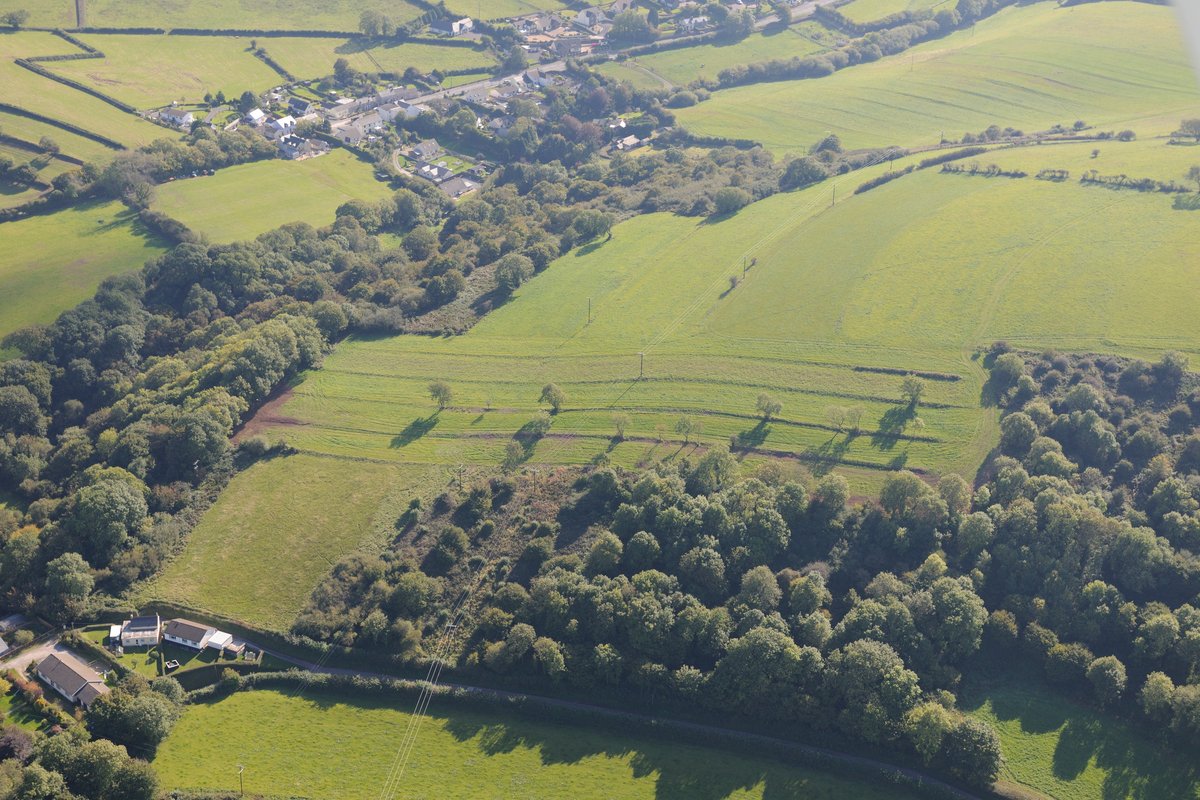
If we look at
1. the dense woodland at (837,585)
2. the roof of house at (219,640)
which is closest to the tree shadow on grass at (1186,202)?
the dense woodland at (837,585)

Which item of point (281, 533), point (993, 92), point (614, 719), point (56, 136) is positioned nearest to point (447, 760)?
point (614, 719)

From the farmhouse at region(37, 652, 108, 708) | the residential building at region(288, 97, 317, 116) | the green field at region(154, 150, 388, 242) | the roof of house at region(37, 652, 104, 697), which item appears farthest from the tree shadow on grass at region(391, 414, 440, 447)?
the residential building at region(288, 97, 317, 116)

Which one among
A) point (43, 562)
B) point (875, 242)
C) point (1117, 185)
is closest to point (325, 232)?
point (43, 562)

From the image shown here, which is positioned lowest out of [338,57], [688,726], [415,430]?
[688,726]

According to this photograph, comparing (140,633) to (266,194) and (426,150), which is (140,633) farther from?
(426,150)

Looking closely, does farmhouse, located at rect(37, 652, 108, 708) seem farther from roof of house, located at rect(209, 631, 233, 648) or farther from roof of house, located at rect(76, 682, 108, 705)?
roof of house, located at rect(209, 631, 233, 648)

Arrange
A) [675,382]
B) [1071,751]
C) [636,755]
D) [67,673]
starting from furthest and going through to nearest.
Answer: [675,382] → [67,673] → [636,755] → [1071,751]

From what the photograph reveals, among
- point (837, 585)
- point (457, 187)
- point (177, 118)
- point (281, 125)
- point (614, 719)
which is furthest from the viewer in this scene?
point (281, 125)
